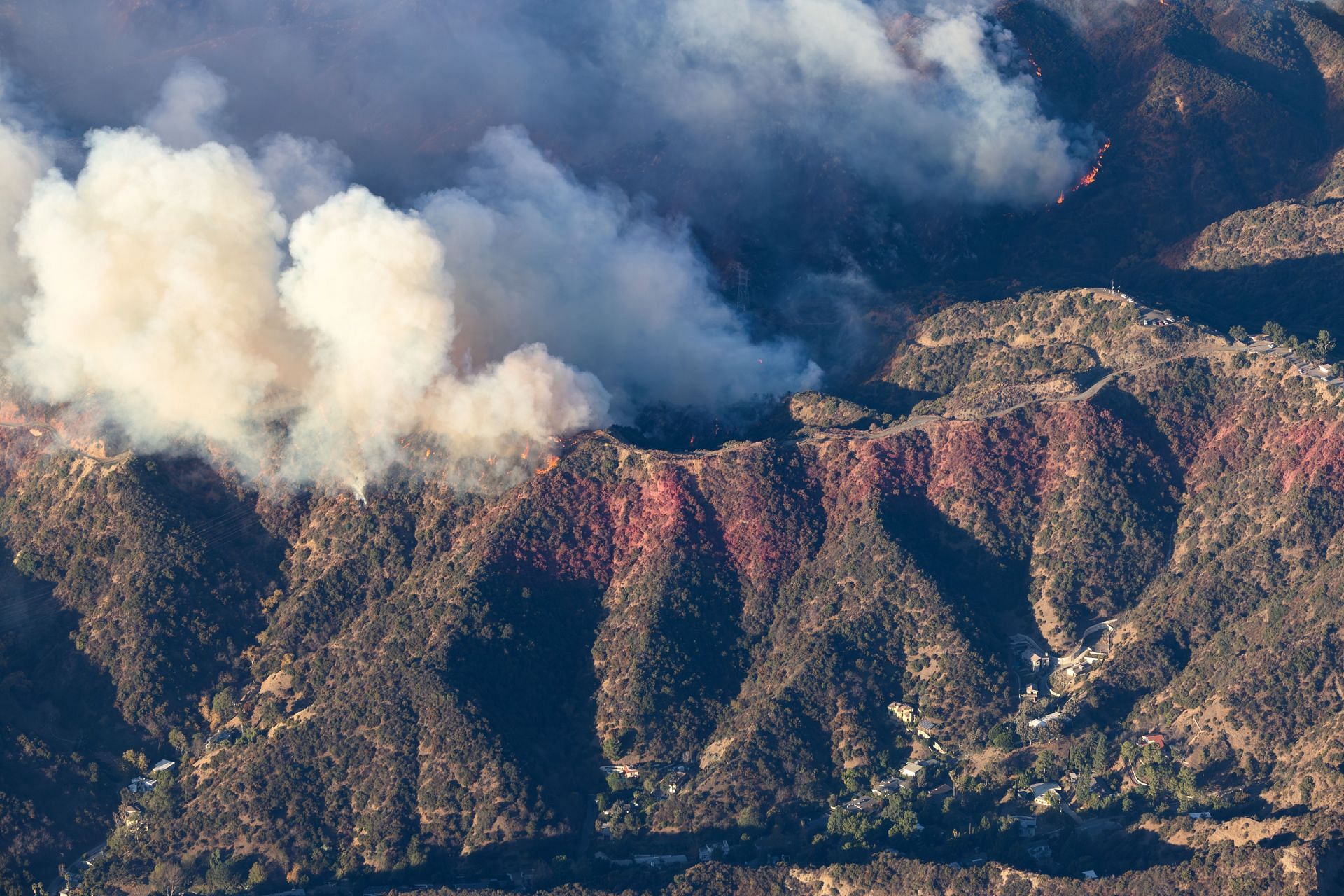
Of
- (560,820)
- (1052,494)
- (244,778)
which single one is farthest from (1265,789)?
(244,778)

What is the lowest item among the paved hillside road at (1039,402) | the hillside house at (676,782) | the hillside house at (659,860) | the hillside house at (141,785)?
the hillside house at (141,785)

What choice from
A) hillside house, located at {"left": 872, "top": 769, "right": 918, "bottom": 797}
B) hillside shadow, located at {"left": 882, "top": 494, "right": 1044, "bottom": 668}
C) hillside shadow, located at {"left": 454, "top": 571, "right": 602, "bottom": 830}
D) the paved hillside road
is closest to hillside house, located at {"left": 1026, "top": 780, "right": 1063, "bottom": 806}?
hillside house, located at {"left": 872, "top": 769, "right": 918, "bottom": 797}

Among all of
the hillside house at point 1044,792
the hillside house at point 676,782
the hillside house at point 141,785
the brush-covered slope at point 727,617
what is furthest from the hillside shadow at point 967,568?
the hillside house at point 141,785

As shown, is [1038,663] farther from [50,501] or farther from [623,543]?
[50,501]

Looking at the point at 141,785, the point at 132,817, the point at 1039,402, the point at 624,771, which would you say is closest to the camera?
the point at 132,817

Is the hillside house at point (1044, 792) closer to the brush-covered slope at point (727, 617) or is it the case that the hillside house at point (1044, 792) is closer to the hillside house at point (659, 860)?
the brush-covered slope at point (727, 617)

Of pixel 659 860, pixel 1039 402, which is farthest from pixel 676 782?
pixel 1039 402

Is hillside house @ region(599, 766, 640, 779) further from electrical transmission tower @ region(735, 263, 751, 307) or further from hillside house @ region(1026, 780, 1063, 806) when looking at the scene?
electrical transmission tower @ region(735, 263, 751, 307)

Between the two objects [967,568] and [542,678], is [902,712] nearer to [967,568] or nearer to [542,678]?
[967,568]
